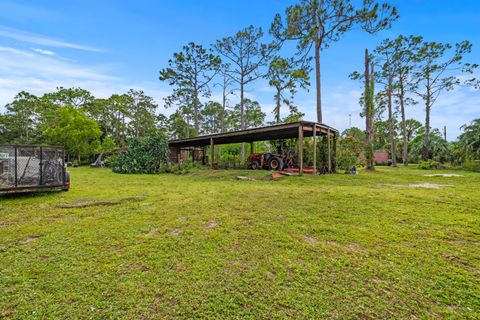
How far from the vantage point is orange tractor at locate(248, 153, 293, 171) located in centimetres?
1184

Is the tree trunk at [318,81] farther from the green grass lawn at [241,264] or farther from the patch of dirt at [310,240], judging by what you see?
the patch of dirt at [310,240]

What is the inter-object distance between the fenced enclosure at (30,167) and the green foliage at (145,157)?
26.3ft

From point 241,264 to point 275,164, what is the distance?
1012cm

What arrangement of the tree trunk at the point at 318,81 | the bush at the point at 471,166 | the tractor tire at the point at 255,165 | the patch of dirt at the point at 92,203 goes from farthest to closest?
1. the bush at the point at 471,166
2. the tractor tire at the point at 255,165
3. the tree trunk at the point at 318,81
4. the patch of dirt at the point at 92,203

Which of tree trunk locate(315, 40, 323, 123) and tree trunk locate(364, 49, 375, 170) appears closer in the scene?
tree trunk locate(315, 40, 323, 123)

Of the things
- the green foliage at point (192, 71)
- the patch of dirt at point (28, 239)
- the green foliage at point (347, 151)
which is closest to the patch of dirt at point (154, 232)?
the patch of dirt at point (28, 239)

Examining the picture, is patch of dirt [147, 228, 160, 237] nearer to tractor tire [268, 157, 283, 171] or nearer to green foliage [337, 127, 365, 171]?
tractor tire [268, 157, 283, 171]

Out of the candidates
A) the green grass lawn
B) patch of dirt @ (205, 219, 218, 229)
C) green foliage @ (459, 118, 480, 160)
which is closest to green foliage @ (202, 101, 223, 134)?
green foliage @ (459, 118, 480, 160)

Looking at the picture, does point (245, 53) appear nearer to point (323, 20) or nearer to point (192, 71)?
point (192, 71)

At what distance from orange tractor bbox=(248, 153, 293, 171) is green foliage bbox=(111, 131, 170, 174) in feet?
19.1

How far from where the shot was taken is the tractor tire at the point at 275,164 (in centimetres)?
1172

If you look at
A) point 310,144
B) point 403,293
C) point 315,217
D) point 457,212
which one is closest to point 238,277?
point 403,293

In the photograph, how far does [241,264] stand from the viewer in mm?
2062

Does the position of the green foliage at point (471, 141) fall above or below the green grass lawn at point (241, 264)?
above
